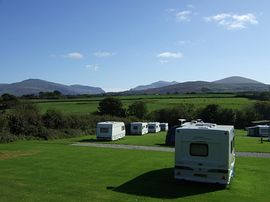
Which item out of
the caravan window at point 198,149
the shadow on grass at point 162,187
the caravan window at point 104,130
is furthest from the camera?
the caravan window at point 104,130

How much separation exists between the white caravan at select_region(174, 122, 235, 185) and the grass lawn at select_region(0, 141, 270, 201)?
538 millimetres

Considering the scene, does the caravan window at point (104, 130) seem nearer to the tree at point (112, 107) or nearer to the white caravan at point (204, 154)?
the white caravan at point (204, 154)

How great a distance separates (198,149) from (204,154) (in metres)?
0.32

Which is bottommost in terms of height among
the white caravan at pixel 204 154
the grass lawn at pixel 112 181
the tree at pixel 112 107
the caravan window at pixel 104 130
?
the grass lawn at pixel 112 181

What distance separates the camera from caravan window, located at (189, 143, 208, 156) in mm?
15688

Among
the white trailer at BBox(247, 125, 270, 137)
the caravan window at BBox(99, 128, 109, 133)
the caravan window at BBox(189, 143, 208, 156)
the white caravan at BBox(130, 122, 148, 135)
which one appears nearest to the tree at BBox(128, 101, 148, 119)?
the white caravan at BBox(130, 122, 148, 135)

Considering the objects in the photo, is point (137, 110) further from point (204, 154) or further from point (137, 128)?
point (204, 154)

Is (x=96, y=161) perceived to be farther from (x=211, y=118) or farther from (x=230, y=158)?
(x=211, y=118)

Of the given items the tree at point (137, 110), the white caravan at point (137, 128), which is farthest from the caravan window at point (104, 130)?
the tree at point (137, 110)

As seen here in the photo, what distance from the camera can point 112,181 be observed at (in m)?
17.1

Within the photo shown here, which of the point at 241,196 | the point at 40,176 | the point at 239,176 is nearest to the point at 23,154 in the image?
the point at 40,176

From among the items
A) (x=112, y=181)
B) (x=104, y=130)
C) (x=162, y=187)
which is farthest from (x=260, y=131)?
(x=162, y=187)

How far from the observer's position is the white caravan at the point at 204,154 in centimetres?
1540

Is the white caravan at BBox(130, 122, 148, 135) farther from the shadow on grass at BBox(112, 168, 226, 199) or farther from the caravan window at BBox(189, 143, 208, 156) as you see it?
the caravan window at BBox(189, 143, 208, 156)
